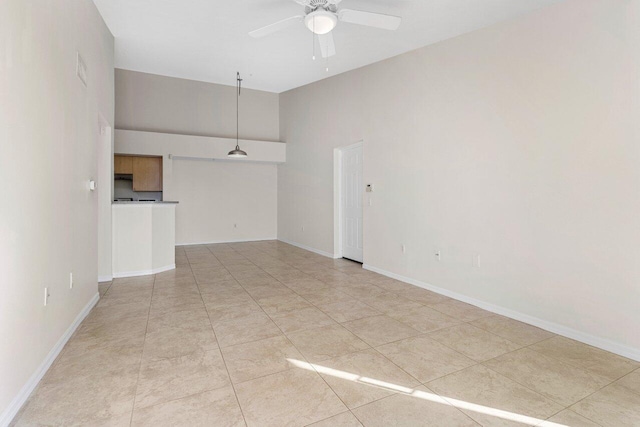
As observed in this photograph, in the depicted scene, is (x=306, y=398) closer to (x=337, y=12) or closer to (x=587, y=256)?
(x=587, y=256)

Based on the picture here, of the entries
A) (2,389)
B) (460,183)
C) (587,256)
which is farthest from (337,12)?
(2,389)

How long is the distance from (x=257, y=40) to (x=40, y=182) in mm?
3161

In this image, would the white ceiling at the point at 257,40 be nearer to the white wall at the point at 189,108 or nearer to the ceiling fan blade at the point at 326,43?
the ceiling fan blade at the point at 326,43

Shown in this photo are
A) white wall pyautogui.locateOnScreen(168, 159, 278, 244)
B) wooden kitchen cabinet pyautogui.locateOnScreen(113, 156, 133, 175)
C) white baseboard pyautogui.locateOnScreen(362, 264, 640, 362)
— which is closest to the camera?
white baseboard pyautogui.locateOnScreen(362, 264, 640, 362)

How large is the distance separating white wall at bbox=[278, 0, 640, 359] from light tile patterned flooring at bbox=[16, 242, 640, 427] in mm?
439

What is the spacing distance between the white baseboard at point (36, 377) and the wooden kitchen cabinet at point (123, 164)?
15.6ft

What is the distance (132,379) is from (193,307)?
1.35 m

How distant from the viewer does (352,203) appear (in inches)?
228

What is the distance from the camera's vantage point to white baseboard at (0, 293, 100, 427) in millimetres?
1647

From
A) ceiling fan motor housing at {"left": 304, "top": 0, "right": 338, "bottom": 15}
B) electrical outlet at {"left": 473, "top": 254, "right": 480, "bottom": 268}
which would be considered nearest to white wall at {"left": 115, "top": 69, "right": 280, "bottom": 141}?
ceiling fan motor housing at {"left": 304, "top": 0, "right": 338, "bottom": 15}

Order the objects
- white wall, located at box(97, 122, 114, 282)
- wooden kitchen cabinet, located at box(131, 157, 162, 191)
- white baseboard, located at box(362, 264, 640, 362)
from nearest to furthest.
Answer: white baseboard, located at box(362, 264, 640, 362) < white wall, located at box(97, 122, 114, 282) < wooden kitchen cabinet, located at box(131, 157, 162, 191)

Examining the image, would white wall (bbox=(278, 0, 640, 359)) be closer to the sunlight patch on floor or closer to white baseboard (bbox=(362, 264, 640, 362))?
white baseboard (bbox=(362, 264, 640, 362))

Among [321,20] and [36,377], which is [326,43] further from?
[36,377]

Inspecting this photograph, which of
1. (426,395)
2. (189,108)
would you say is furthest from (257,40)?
(426,395)
